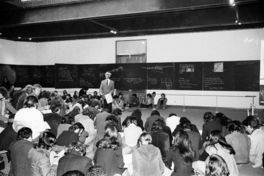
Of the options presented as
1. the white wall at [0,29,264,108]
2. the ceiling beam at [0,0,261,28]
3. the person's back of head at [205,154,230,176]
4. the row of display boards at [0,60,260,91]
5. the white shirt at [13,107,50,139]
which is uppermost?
the ceiling beam at [0,0,261,28]

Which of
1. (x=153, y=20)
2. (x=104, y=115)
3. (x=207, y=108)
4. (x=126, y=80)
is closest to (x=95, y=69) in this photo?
(x=126, y=80)

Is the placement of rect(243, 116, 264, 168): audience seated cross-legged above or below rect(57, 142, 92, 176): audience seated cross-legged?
below

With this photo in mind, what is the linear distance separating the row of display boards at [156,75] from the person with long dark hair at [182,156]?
824cm

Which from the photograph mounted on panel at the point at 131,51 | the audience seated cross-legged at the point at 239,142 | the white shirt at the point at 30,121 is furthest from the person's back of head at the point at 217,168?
the photograph mounted on panel at the point at 131,51

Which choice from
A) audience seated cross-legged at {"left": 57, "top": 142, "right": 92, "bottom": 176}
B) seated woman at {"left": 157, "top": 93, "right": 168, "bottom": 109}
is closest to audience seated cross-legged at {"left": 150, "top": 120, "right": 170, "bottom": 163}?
audience seated cross-legged at {"left": 57, "top": 142, "right": 92, "bottom": 176}

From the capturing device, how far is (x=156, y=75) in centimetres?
1126

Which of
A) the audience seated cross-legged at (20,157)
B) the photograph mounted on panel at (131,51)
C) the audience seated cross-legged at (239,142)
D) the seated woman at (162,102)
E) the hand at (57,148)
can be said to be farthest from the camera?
Answer: the photograph mounted on panel at (131,51)

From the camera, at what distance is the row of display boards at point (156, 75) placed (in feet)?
32.6

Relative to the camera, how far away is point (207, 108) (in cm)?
1050

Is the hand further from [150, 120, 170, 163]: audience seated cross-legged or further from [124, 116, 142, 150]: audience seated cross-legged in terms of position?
[150, 120, 170, 163]: audience seated cross-legged

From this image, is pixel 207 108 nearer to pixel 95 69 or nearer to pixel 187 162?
pixel 95 69

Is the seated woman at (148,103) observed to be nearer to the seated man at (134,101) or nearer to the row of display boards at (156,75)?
the seated man at (134,101)

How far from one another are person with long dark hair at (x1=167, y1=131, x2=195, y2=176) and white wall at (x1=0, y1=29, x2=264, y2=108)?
7.13 m

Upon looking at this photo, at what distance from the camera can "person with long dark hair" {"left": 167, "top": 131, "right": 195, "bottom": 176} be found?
2652 millimetres
